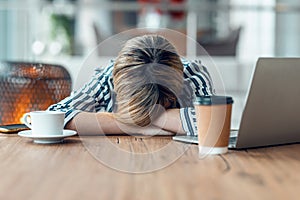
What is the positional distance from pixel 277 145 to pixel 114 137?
0.36 meters

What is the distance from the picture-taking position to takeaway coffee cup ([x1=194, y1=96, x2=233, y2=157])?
0.98 meters

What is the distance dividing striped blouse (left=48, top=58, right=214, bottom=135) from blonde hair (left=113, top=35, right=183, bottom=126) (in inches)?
2.7

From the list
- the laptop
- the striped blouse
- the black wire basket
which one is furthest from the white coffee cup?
the black wire basket

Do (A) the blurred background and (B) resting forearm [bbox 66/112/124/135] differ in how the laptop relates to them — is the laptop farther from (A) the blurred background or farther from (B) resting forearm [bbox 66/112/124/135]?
(A) the blurred background

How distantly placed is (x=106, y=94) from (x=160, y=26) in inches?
205

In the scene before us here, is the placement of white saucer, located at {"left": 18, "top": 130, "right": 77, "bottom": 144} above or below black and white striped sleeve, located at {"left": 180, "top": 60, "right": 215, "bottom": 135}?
below

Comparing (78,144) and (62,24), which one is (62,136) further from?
(62,24)

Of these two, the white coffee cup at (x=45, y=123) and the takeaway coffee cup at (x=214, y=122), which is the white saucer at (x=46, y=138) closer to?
the white coffee cup at (x=45, y=123)

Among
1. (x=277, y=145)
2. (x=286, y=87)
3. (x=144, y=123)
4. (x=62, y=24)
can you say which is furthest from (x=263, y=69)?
(x=62, y=24)

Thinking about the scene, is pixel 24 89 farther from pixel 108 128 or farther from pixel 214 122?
pixel 214 122

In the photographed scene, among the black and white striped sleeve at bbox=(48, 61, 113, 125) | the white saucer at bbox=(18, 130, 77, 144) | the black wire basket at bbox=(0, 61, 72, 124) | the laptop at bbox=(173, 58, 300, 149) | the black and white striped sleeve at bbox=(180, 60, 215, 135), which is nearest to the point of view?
the laptop at bbox=(173, 58, 300, 149)

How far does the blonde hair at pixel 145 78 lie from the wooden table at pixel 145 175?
0.42 ft

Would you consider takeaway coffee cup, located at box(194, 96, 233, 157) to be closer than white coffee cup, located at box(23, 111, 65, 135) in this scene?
Yes

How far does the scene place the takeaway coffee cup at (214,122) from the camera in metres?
0.98
